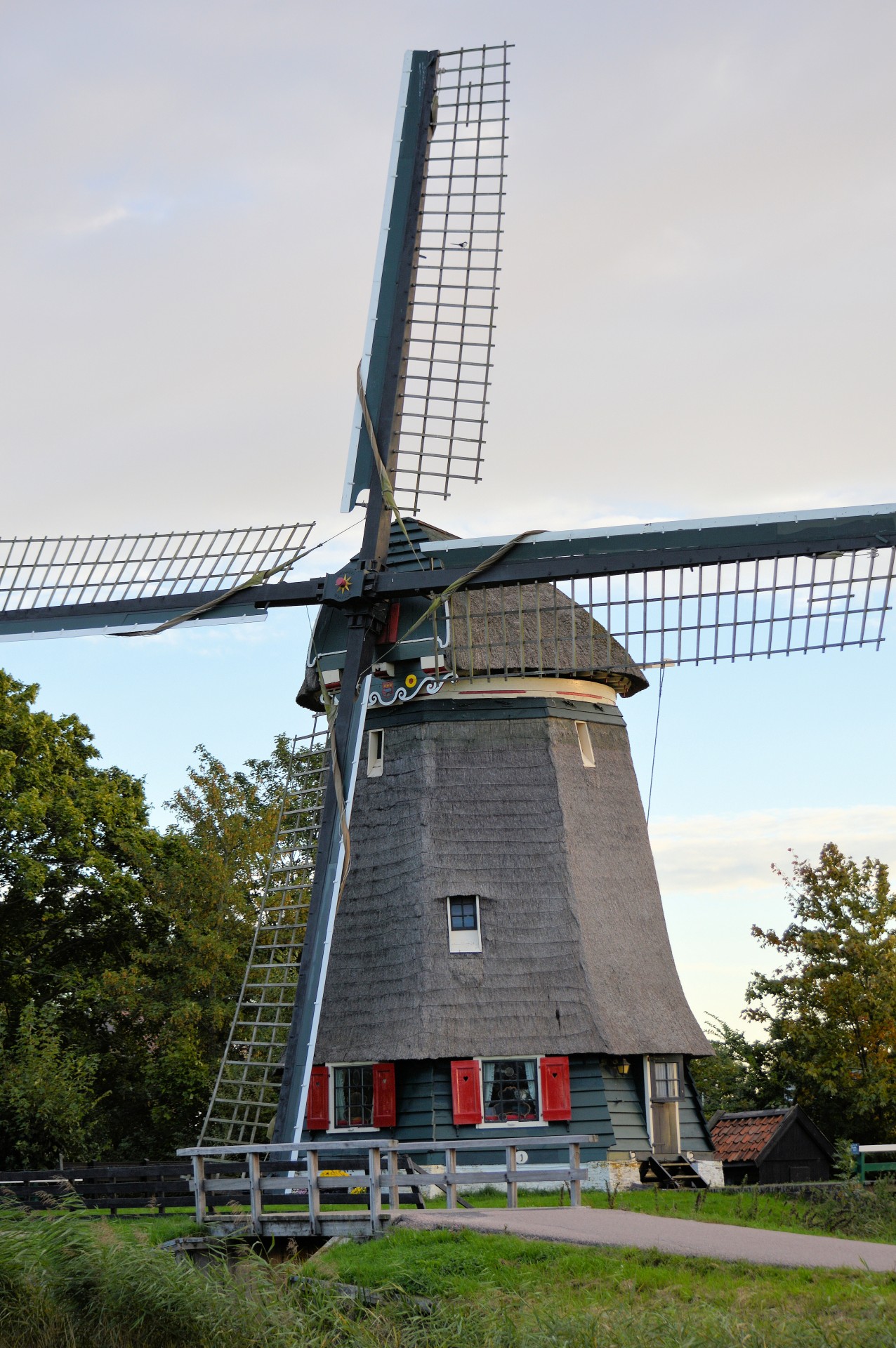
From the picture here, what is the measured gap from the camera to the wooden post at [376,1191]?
36.9 feet

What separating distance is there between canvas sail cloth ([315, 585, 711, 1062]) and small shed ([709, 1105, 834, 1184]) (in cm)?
160

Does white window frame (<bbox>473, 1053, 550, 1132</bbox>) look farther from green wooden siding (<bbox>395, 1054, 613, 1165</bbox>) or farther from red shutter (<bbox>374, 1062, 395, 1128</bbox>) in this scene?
red shutter (<bbox>374, 1062, 395, 1128</bbox>)

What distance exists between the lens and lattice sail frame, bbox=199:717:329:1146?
15.2 metres

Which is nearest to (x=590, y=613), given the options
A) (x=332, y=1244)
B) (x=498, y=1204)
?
(x=498, y=1204)

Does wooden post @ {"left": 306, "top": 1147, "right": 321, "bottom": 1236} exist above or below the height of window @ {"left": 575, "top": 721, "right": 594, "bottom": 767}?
below

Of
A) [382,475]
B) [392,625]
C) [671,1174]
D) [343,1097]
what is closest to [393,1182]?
[343,1097]

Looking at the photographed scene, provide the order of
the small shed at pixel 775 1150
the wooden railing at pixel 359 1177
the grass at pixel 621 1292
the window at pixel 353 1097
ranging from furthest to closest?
the small shed at pixel 775 1150 → the window at pixel 353 1097 → the wooden railing at pixel 359 1177 → the grass at pixel 621 1292

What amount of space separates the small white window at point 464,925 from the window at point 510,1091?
1203 millimetres

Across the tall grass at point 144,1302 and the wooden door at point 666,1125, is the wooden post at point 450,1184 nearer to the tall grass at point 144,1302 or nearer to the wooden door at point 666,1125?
the tall grass at point 144,1302

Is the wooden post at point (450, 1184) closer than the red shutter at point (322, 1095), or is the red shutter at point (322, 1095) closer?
the wooden post at point (450, 1184)

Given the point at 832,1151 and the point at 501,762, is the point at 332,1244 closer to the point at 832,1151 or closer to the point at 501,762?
the point at 501,762

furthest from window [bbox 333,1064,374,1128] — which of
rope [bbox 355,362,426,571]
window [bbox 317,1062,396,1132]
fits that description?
rope [bbox 355,362,426,571]

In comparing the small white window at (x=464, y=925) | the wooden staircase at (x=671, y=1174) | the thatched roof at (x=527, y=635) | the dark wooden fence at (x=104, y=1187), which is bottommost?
the dark wooden fence at (x=104, y=1187)

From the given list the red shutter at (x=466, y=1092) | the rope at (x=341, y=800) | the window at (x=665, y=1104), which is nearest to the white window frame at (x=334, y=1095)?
the red shutter at (x=466, y=1092)
